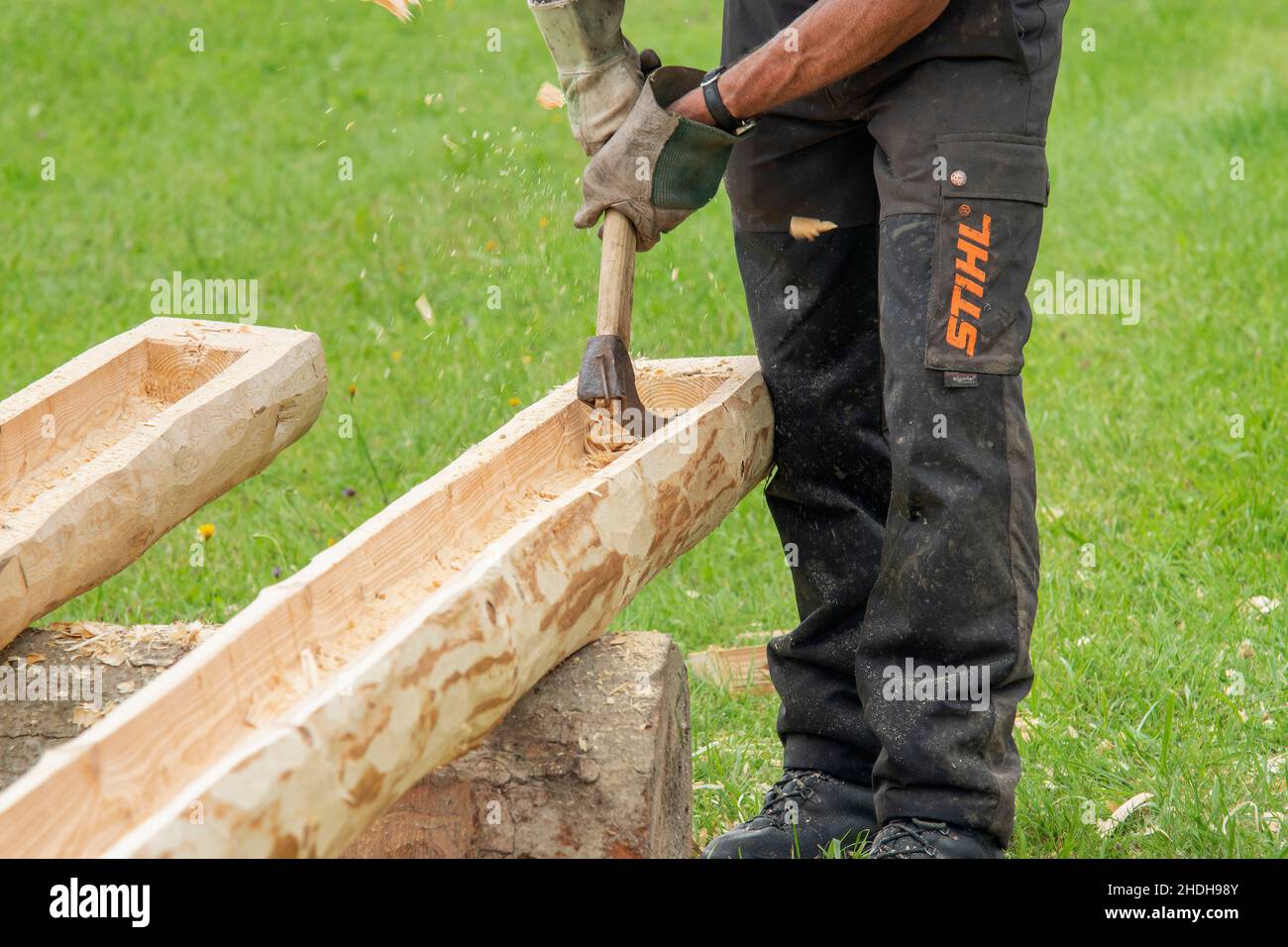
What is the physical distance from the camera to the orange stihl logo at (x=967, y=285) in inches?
94.9

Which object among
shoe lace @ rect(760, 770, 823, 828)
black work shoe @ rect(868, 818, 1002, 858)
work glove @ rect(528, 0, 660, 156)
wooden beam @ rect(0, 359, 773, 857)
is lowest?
black work shoe @ rect(868, 818, 1002, 858)

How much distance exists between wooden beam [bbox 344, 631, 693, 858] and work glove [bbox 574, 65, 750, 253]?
911 millimetres

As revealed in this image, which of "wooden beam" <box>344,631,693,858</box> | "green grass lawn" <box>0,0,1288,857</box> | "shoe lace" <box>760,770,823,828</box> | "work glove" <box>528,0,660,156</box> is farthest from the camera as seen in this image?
"green grass lawn" <box>0,0,1288,857</box>

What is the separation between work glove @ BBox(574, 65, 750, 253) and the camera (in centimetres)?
269

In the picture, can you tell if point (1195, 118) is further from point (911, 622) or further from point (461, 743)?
point (461, 743)

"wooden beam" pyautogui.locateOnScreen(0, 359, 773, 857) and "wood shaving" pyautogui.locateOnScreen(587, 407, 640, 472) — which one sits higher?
"wood shaving" pyautogui.locateOnScreen(587, 407, 640, 472)

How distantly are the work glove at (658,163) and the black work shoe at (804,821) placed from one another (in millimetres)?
1209

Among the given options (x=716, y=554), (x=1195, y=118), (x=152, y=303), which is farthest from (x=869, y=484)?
(x=1195, y=118)

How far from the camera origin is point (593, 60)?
282 centimetres

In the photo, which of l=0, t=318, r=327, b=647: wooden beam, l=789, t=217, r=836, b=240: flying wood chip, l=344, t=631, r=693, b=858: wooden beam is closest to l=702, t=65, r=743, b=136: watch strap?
l=789, t=217, r=836, b=240: flying wood chip

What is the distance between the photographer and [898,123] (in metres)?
2.52

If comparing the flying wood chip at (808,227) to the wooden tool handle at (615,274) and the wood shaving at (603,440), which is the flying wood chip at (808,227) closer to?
the wooden tool handle at (615,274)

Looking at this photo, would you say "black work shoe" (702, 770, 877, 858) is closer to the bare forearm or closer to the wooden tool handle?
the wooden tool handle

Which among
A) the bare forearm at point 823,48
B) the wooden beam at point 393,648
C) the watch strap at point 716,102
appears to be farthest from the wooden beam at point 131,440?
the bare forearm at point 823,48
